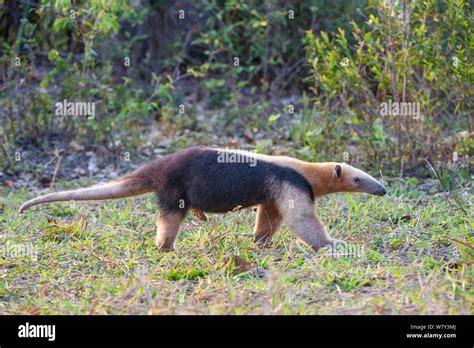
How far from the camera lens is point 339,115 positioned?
35.9 feet

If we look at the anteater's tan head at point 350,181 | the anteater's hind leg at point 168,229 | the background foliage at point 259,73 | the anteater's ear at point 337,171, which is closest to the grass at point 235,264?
the anteater's hind leg at point 168,229

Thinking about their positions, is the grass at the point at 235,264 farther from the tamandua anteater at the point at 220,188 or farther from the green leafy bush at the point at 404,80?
the green leafy bush at the point at 404,80

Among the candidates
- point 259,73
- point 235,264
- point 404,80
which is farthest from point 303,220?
point 259,73

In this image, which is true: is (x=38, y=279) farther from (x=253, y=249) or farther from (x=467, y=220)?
(x=467, y=220)

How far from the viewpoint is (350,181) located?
302 inches

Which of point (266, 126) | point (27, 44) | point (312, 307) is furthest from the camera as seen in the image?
point (266, 126)

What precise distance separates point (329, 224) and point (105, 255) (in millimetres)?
2179

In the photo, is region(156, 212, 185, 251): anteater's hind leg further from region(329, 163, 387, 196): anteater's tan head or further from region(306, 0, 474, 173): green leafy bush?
region(306, 0, 474, 173): green leafy bush

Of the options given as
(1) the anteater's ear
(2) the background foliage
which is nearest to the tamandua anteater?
(1) the anteater's ear

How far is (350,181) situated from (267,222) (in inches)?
33.1

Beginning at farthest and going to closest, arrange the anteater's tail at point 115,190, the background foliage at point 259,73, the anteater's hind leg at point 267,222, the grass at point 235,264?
the background foliage at point 259,73 → the anteater's hind leg at point 267,222 → the anteater's tail at point 115,190 → the grass at point 235,264

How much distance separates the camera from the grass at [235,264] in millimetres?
5523
